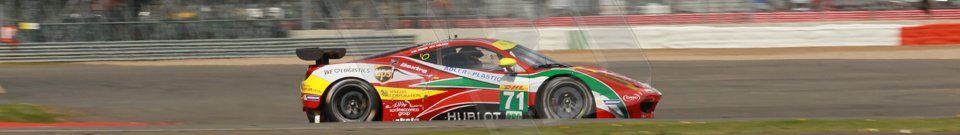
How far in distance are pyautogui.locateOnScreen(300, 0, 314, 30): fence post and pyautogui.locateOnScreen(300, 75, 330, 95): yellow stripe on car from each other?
13.3 metres

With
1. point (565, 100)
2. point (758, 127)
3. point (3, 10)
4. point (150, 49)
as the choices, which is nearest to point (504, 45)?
point (565, 100)

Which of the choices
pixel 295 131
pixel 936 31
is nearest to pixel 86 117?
pixel 295 131

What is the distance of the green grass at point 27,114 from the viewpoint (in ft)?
43.1

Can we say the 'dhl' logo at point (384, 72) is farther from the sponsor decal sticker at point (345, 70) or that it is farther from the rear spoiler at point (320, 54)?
the rear spoiler at point (320, 54)

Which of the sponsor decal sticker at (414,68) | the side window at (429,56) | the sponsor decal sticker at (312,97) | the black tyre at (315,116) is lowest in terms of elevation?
the black tyre at (315,116)

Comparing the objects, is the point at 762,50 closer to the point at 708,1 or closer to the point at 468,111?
the point at 708,1

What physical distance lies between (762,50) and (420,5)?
1526 centimetres

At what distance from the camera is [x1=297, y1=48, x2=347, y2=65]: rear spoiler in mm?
11562

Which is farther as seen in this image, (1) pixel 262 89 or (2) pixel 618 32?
(1) pixel 262 89

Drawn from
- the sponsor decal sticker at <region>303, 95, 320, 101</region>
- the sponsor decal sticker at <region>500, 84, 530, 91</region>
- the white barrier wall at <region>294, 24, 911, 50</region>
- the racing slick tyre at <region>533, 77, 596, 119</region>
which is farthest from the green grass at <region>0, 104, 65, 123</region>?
the white barrier wall at <region>294, 24, 911, 50</region>

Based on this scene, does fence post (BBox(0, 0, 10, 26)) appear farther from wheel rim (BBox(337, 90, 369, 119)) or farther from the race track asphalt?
wheel rim (BBox(337, 90, 369, 119))

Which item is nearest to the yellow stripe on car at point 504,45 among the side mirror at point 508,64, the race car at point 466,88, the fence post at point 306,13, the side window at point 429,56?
the race car at point 466,88

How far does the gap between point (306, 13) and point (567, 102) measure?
14.9 metres

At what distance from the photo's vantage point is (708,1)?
2644 centimetres
